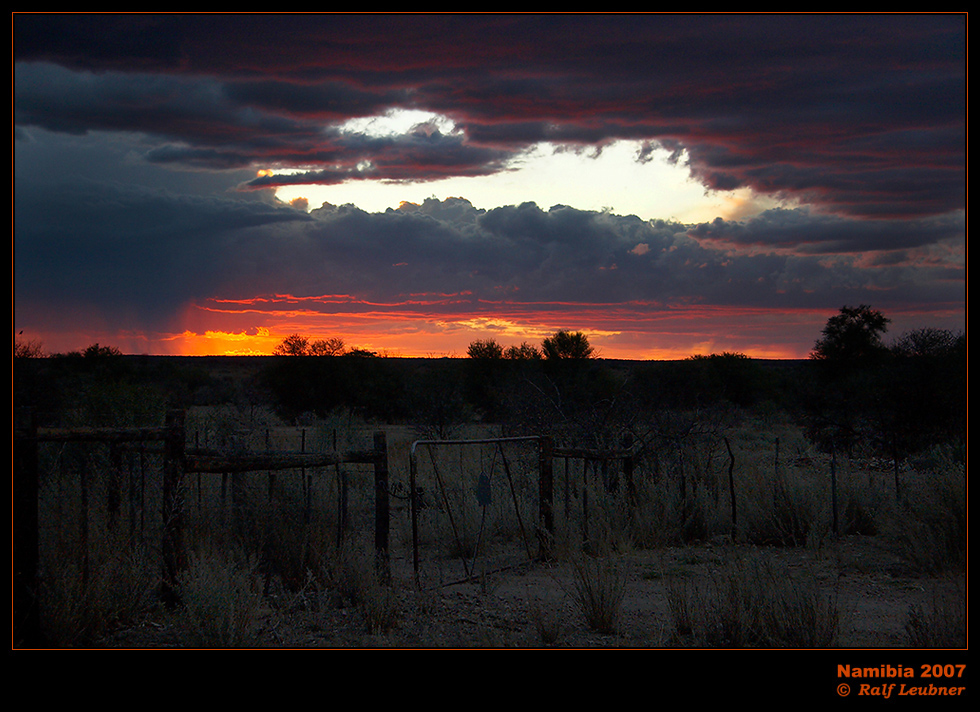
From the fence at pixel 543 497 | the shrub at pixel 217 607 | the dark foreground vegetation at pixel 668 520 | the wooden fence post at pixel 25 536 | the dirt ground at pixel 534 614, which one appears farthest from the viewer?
the fence at pixel 543 497

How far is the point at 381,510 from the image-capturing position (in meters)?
8.97

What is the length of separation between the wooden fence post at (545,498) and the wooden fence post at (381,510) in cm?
300

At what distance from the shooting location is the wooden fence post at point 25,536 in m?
6.31

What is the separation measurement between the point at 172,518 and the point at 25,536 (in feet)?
4.71

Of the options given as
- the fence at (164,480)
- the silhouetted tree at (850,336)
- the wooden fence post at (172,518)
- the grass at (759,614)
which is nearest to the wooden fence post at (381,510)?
the fence at (164,480)

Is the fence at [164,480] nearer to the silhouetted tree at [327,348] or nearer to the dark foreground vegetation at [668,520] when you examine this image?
the dark foreground vegetation at [668,520]

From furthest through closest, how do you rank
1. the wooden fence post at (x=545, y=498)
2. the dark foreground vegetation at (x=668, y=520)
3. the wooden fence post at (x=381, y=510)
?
the wooden fence post at (x=545, y=498)
the wooden fence post at (x=381, y=510)
the dark foreground vegetation at (x=668, y=520)

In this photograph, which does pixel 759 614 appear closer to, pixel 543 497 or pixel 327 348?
pixel 543 497

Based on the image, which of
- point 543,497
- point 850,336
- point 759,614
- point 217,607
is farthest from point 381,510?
point 850,336

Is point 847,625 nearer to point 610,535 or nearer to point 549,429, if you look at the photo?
point 610,535

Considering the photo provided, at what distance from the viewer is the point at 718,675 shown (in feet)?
18.5

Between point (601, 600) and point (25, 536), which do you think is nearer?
point (25, 536)

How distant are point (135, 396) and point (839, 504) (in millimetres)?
15240

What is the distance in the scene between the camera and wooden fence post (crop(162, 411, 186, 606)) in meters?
7.60
